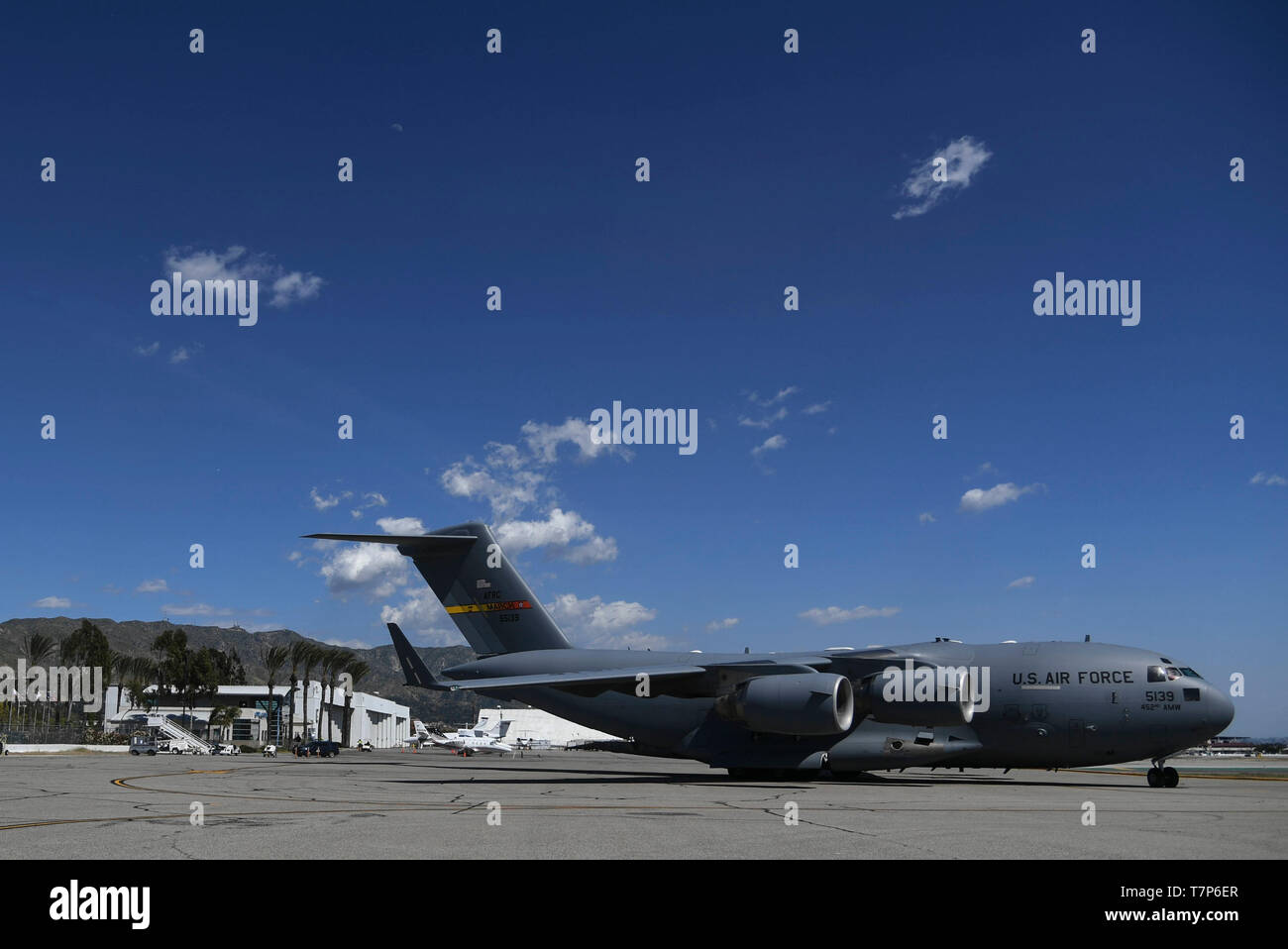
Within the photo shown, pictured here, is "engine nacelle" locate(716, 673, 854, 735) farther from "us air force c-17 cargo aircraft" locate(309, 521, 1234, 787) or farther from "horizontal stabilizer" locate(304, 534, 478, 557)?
"horizontal stabilizer" locate(304, 534, 478, 557)

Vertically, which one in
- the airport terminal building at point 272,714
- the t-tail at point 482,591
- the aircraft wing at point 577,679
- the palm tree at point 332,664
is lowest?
the airport terminal building at point 272,714

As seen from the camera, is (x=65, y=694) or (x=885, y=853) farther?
(x=65, y=694)

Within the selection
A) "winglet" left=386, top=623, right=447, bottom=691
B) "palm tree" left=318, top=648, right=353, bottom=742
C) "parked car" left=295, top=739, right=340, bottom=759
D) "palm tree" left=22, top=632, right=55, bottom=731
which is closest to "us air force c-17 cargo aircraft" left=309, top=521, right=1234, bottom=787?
"winglet" left=386, top=623, right=447, bottom=691

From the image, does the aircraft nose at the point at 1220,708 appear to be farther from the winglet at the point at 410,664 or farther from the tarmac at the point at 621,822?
the winglet at the point at 410,664

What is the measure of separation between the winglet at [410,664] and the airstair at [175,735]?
49.0 m

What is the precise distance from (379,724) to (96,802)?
6076 inches

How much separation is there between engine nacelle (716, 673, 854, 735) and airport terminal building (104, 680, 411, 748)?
8891 centimetres

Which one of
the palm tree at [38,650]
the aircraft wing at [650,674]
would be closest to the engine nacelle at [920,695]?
the aircraft wing at [650,674]

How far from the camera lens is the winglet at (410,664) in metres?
31.9
